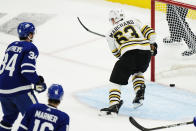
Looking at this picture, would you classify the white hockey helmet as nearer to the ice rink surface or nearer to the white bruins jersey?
the white bruins jersey

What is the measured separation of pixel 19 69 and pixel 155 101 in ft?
5.79

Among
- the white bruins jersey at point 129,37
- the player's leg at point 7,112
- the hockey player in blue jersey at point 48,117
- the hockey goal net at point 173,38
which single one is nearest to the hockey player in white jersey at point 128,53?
the white bruins jersey at point 129,37

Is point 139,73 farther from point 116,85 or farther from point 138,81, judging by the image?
point 116,85

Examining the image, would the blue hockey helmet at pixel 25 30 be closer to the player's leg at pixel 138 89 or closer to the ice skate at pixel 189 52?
the player's leg at pixel 138 89

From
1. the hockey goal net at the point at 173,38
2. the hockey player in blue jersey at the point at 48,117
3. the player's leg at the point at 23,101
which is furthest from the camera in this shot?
the hockey goal net at the point at 173,38

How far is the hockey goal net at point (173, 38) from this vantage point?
6.29 meters

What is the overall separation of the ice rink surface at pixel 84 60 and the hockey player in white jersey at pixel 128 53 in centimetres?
18

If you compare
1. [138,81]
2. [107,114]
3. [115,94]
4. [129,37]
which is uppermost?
[129,37]

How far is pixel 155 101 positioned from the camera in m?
6.12

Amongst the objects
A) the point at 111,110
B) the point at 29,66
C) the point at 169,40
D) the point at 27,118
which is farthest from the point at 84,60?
the point at 27,118

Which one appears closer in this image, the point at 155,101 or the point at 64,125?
the point at 64,125

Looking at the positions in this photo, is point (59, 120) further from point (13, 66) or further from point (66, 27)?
point (66, 27)

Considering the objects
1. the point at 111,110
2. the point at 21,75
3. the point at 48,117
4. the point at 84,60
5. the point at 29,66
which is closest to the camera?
the point at 48,117

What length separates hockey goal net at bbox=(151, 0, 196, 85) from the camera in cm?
629
